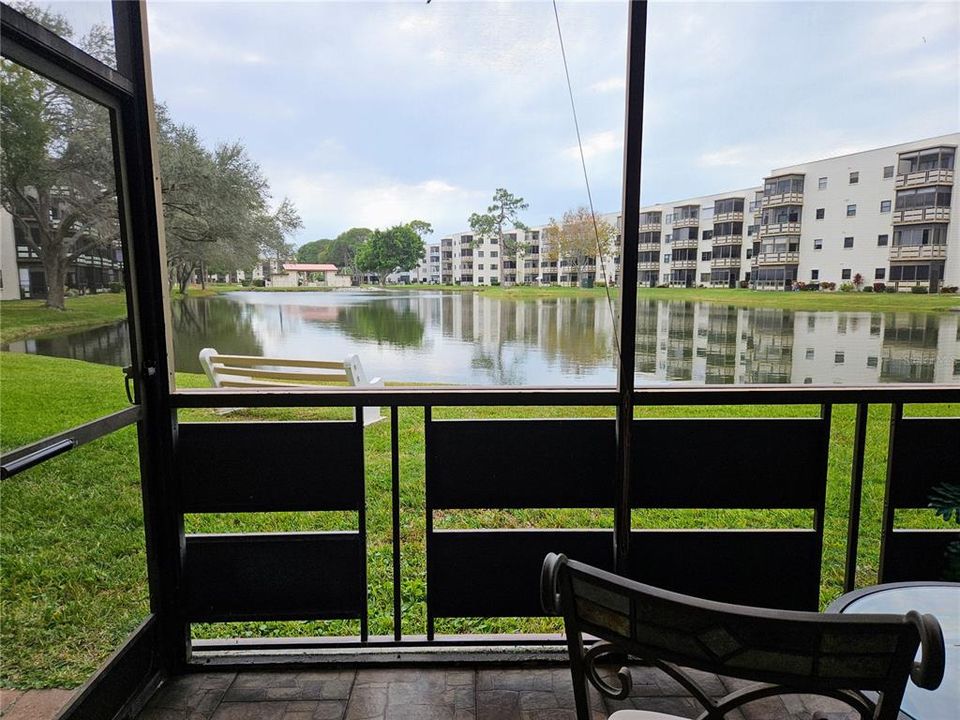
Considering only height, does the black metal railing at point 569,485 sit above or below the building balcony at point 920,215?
below

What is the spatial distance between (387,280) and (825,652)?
1.90m

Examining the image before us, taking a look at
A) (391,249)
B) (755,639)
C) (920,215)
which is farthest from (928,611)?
(391,249)

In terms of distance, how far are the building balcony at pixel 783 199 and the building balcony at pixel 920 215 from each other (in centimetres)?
36

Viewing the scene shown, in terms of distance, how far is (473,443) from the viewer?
2.14m

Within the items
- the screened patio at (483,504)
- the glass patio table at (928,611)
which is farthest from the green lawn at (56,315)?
the glass patio table at (928,611)

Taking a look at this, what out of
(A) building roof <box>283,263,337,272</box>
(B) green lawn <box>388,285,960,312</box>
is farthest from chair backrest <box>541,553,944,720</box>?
(A) building roof <box>283,263,337,272</box>

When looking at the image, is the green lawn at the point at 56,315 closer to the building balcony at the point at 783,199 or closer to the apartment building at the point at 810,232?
the apartment building at the point at 810,232

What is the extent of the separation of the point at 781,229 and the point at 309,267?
1832mm

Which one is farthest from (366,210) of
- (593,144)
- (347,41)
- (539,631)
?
(539,631)

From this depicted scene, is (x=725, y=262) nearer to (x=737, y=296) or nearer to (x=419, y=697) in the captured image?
(x=737, y=296)

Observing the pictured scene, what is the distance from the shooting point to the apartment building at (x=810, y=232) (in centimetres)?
218

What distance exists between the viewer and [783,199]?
2207 millimetres

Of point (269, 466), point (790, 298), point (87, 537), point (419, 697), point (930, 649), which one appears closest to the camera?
point (930, 649)

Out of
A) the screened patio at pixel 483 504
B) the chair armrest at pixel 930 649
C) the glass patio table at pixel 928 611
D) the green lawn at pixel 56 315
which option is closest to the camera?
the chair armrest at pixel 930 649
